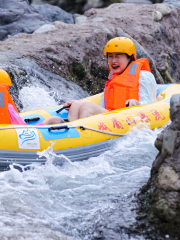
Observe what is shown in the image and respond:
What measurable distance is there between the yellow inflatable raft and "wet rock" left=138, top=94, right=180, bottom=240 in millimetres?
1364

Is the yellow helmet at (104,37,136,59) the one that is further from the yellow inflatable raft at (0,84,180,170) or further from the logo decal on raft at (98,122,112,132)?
the logo decal on raft at (98,122,112,132)

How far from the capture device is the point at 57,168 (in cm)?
325

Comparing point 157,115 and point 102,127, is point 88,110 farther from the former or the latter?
point 157,115

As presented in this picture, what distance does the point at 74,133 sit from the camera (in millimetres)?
3473

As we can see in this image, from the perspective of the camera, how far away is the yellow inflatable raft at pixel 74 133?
10.3 ft

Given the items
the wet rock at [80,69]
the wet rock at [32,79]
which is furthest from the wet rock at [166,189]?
the wet rock at [80,69]

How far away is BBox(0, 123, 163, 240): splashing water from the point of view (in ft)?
7.03

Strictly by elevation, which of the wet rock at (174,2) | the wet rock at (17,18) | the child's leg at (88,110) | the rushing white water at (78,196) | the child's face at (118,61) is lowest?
the rushing white water at (78,196)

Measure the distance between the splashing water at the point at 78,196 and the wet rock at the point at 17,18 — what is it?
6339mm

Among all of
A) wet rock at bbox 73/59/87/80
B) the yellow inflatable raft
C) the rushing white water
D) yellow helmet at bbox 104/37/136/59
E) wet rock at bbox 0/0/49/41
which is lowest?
the rushing white water

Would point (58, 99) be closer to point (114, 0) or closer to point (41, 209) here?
point (41, 209)

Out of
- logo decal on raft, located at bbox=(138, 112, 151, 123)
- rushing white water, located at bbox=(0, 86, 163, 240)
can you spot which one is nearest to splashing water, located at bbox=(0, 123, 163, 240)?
rushing white water, located at bbox=(0, 86, 163, 240)

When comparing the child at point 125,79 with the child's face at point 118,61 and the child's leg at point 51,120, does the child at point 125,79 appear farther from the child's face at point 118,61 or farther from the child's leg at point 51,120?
the child's leg at point 51,120

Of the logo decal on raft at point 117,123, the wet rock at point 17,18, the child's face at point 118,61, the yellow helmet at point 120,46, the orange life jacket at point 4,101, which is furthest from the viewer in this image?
the wet rock at point 17,18
